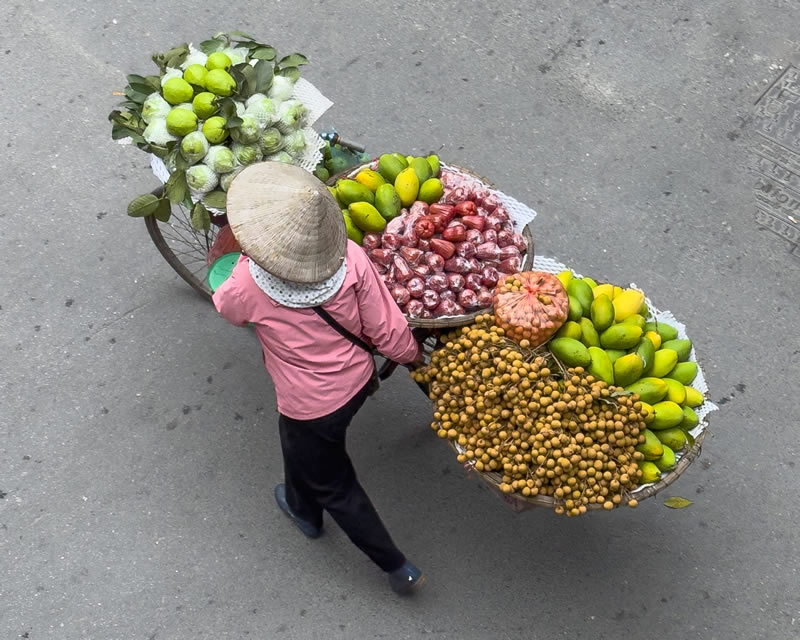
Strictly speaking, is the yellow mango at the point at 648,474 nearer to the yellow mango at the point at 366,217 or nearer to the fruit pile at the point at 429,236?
the fruit pile at the point at 429,236

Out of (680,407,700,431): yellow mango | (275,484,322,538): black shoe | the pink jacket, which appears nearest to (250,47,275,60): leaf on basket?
the pink jacket

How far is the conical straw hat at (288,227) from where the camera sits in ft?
7.34

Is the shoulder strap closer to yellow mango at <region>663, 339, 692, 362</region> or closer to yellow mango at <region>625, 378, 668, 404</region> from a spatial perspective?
yellow mango at <region>625, 378, 668, 404</region>

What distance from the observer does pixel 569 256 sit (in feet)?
13.3

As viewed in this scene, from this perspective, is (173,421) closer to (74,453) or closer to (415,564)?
(74,453)

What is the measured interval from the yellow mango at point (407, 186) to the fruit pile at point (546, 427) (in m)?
0.61

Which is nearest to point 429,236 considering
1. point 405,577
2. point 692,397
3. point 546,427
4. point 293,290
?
point 293,290

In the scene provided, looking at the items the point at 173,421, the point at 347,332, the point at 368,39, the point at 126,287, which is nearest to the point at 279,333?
the point at 347,332

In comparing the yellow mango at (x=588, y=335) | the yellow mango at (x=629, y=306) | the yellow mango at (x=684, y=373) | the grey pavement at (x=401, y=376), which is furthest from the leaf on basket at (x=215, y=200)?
the yellow mango at (x=684, y=373)

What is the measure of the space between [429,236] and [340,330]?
21.4 inches

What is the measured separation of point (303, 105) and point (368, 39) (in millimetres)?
1945

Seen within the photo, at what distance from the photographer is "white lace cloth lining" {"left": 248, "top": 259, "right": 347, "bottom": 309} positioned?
233 cm

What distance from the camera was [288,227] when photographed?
224 centimetres

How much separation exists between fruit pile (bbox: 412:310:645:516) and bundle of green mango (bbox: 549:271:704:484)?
0.06m
